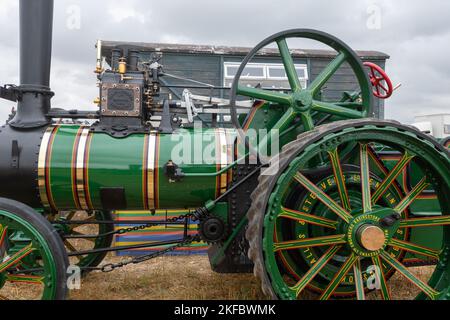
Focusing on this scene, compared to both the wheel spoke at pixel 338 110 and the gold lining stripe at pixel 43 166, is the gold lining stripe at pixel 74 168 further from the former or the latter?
the wheel spoke at pixel 338 110

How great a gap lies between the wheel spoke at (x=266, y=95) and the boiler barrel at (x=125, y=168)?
0.46 meters

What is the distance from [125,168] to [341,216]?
1701 mm

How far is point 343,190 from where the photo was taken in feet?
8.75

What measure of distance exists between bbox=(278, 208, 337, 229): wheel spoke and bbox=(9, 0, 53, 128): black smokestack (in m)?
2.13

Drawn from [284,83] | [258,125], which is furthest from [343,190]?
[284,83]

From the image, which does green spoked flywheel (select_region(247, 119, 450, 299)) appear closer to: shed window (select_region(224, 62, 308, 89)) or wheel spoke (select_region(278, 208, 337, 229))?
wheel spoke (select_region(278, 208, 337, 229))

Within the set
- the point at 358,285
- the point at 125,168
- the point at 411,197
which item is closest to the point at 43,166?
the point at 125,168

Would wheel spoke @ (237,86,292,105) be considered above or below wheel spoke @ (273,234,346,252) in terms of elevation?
above

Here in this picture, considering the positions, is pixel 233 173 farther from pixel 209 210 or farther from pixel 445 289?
pixel 445 289

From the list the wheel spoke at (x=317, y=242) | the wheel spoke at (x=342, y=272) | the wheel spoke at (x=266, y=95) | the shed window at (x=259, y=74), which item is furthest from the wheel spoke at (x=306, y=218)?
the shed window at (x=259, y=74)

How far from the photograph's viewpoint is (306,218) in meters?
2.62

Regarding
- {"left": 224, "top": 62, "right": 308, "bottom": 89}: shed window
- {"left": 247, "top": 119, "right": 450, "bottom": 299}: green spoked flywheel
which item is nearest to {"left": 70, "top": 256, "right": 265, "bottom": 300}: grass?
{"left": 247, "top": 119, "right": 450, "bottom": 299}: green spoked flywheel

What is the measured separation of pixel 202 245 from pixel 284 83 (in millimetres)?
4101

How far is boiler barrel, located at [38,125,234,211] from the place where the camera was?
303 cm
